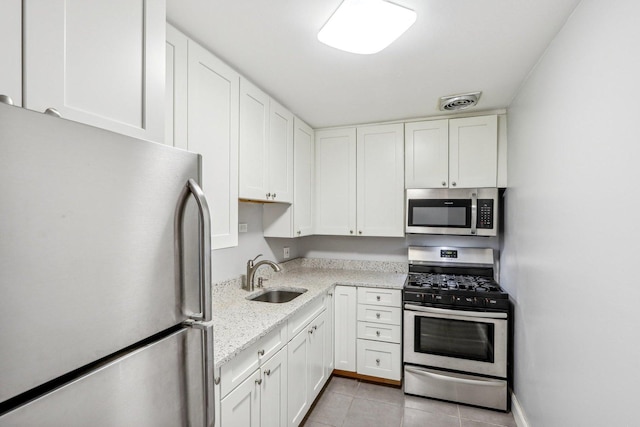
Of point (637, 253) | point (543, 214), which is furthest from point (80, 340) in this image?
point (543, 214)

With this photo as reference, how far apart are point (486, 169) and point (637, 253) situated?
1860 millimetres

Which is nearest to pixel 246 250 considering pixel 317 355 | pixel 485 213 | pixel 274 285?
pixel 274 285

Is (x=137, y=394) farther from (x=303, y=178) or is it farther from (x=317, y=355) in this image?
(x=303, y=178)

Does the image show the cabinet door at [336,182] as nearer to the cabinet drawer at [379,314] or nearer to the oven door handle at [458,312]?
the cabinet drawer at [379,314]

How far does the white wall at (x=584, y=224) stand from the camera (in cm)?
100

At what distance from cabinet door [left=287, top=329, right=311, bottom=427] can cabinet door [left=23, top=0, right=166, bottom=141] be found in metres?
1.56

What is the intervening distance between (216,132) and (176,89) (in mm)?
313

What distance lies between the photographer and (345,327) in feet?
9.19

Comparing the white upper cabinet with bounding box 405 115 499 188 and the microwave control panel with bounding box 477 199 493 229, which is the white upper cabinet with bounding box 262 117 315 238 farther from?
the microwave control panel with bounding box 477 199 493 229

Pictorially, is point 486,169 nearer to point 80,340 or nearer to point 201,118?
point 201,118

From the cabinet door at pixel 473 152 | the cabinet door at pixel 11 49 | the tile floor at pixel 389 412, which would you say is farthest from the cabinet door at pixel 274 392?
the cabinet door at pixel 473 152

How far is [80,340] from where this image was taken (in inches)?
23.4

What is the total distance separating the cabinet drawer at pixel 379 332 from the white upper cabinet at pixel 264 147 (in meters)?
1.30

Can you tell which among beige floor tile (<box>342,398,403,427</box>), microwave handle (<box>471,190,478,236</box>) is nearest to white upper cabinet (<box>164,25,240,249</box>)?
beige floor tile (<box>342,398,403,427</box>)
